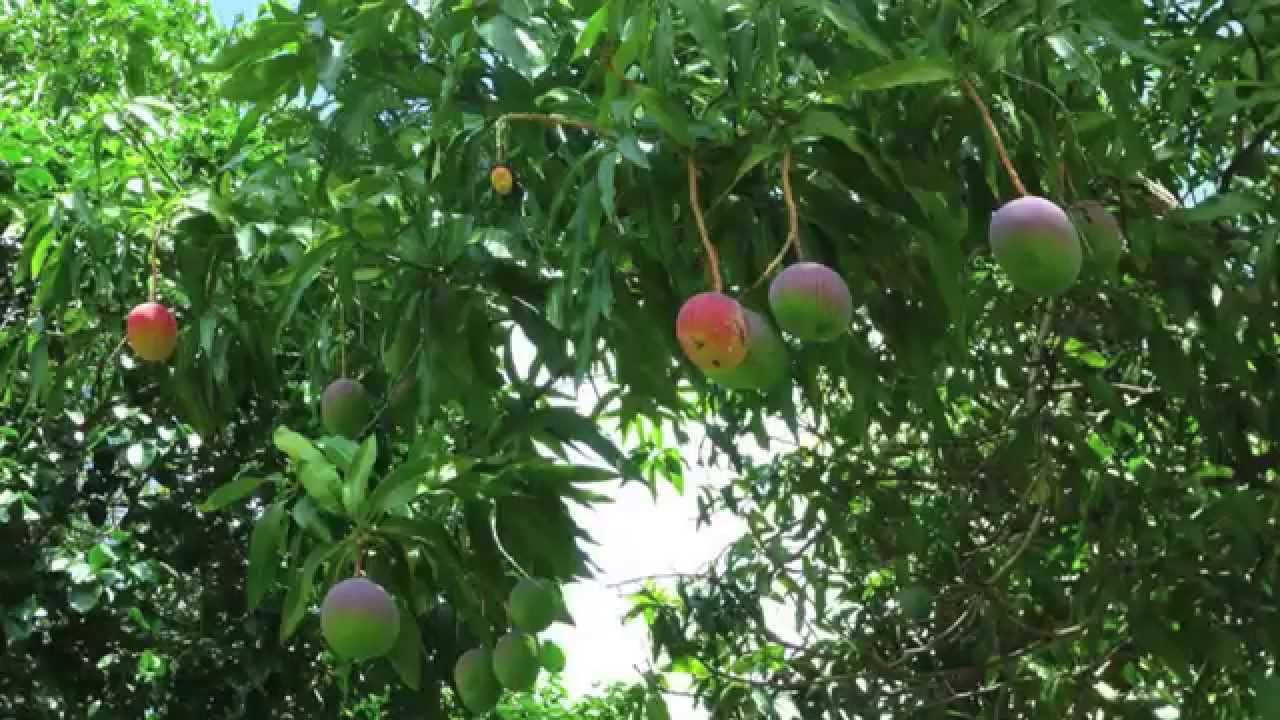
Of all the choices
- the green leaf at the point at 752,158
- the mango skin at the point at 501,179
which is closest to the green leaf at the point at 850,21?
the green leaf at the point at 752,158

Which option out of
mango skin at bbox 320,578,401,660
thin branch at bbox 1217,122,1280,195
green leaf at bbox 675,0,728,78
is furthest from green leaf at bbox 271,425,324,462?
thin branch at bbox 1217,122,1280,195

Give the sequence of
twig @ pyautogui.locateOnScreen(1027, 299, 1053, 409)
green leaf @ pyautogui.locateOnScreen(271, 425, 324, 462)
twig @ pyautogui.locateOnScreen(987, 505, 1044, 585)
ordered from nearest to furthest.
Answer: green leaf @ pyautogui.locateOnScreen(271, 425, 324, 462)
twig @ pyautogui.locateOnScreen(1027, 299, 1053, 409)
twig @ pyautogui.locateOnScreen(987, 505, 1044, 585)

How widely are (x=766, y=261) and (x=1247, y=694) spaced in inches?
59.0

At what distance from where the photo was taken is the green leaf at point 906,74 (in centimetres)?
147

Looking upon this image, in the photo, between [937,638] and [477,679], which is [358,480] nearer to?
[477,679]

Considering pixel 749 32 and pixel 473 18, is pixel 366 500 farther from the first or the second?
pixel 749 32

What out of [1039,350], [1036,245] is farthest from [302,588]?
[1039,350]

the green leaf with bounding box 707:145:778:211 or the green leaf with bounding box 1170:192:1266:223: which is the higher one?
the green leaf with bounding box 1170:192:1266:223

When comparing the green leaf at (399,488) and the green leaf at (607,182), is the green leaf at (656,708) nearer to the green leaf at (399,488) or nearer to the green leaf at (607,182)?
the green leaf at (399,488)

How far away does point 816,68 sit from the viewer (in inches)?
69.9

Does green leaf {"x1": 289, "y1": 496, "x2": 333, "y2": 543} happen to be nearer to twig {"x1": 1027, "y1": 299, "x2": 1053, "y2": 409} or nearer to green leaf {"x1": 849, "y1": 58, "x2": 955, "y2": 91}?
green leaf {"x1": 849, "y1": 58, "x2": 955, "y2": 91}

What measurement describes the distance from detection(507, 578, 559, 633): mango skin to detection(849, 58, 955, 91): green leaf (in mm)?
725

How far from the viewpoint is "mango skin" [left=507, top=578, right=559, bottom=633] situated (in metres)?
→ 1.84

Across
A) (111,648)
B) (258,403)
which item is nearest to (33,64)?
(258,403)
